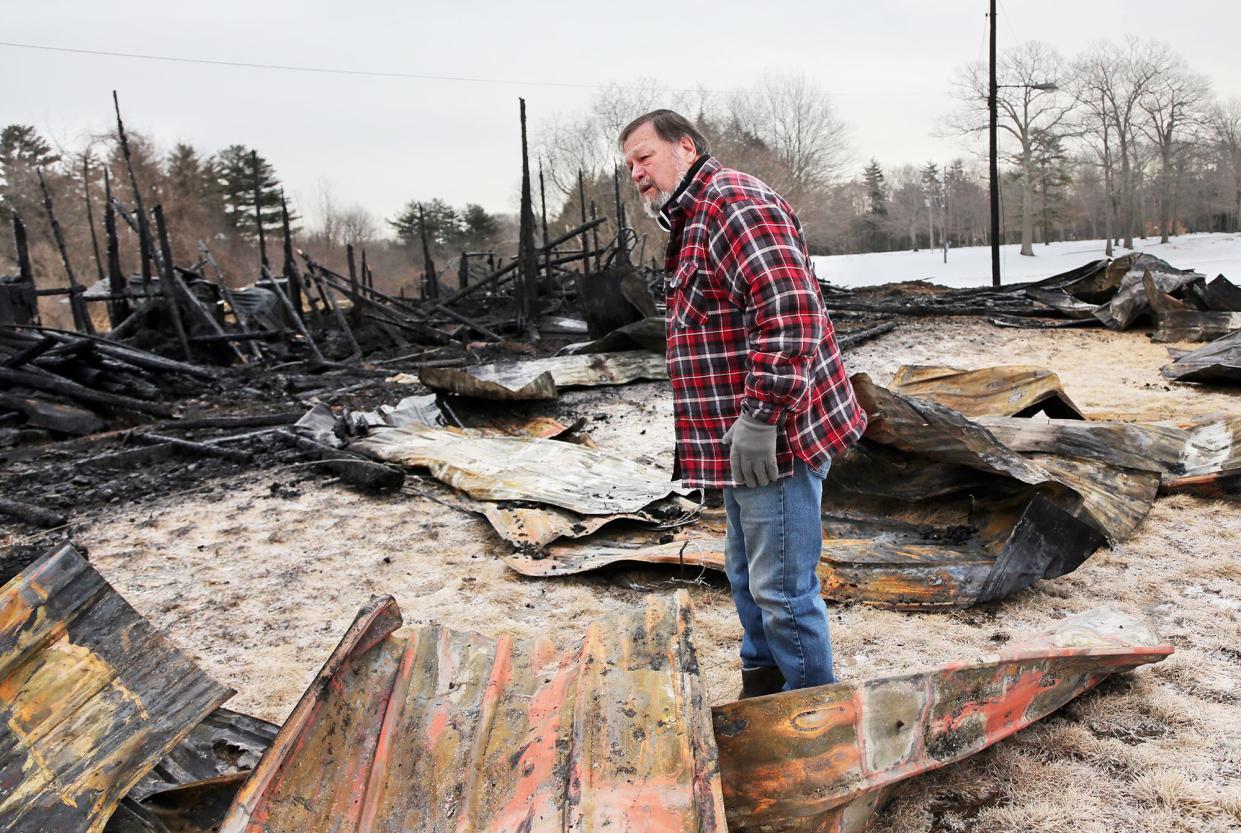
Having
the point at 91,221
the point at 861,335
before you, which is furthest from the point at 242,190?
the point at 861,335

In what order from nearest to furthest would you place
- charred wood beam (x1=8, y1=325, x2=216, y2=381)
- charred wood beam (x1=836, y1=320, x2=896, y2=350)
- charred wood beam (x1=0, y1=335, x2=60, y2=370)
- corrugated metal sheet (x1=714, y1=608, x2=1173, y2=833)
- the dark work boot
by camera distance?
corrugated metal sheet (x1=714, y1=608, x2=1173, y2=833)
the dark work boot
charred wood beam (x1=0, y1=335, x2=60, y2=370)
charred wood beam (x1=8, y1=325, x2=216, y2=381)
charred wood beam (x1=836, y1=320, x2=896, y2=350)

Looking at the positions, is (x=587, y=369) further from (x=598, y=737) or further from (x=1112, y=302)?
(x=1112, y=302)

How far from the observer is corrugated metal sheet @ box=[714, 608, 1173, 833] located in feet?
5.73

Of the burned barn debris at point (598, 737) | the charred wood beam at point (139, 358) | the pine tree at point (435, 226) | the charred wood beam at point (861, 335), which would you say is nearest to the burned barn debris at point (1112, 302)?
the charred wood beam at point (861, 335)

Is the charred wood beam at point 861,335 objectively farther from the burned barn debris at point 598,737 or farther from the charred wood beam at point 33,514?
the burned barn debris at point 598,737

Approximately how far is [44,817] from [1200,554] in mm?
4235

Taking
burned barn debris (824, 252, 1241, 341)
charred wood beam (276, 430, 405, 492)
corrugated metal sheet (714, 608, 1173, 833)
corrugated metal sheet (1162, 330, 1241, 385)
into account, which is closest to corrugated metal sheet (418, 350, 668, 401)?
charred wood beam (276, 430, 405, 492)

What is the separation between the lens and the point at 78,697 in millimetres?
1717

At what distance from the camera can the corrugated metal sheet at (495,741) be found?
1.55 meters

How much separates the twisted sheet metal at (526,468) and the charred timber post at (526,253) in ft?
24.4

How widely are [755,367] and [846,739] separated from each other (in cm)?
87

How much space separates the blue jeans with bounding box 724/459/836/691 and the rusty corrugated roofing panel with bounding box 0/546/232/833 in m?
1.32

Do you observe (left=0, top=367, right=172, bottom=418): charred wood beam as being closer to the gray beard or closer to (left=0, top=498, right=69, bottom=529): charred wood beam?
(left=0, top=498, right=69, bottom=529): charred wood beam

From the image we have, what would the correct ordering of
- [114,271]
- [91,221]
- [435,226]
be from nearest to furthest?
[114,271] → [91,221] → [435,226]
